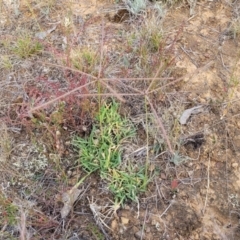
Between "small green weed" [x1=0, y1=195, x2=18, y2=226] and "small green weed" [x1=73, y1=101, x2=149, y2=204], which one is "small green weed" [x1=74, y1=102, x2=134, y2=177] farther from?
"small green weed" [x1=0, y1=195, x2=18, y2=226]

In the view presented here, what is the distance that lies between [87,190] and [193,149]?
501 mm

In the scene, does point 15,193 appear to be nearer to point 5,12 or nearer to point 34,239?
point 34,239

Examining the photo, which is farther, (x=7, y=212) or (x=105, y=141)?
(x=105, y=141)

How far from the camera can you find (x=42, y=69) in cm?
194

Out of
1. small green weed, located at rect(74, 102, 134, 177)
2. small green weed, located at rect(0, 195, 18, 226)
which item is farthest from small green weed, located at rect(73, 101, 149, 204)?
small green weed, located at rect(0, 195, 18, 226)

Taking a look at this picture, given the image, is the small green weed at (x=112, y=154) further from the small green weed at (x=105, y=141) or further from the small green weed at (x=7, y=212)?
the small green weed at (x=7, y=212)

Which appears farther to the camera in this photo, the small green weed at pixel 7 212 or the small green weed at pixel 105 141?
the small green weed at pixel 105 141

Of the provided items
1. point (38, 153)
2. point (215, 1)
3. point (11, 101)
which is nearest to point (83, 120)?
point (38, 153)

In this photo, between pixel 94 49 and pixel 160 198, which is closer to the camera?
pixel 160 198

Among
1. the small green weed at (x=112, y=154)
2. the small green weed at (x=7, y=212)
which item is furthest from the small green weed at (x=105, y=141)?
the small green weed at (x=7, y=212)

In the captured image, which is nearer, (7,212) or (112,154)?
(7,212)

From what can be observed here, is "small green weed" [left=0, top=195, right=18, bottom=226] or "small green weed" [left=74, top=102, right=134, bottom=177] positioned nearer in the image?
"small green weed" [left=0, top=195, right=18, bottom=226]

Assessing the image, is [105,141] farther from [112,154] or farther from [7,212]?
[7,212]

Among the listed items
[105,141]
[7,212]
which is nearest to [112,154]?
[105,141]
